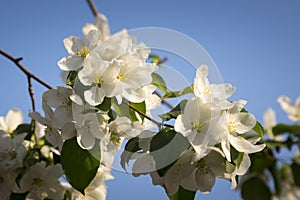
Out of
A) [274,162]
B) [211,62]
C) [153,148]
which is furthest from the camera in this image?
[274,162]

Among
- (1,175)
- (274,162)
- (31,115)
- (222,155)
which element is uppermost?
(31,115)

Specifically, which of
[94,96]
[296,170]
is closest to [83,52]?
[94,96]

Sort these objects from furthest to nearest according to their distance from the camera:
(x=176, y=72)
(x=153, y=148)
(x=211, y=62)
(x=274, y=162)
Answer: (x=274, y=162)
(x=176, y=72)
(x=211, y=62)
(x=153, y=148)

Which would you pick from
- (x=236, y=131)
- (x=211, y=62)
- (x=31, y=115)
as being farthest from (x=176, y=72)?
(x=31, y=115)

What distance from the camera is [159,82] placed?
0.99 metres

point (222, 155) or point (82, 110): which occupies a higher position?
point (82, 110)

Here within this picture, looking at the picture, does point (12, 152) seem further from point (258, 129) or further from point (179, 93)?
point (258, 129)

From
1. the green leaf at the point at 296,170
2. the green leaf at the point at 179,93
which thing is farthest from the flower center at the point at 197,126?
the green leaf at the point at 296,170

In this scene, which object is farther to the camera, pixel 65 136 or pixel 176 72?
pixel 176 72

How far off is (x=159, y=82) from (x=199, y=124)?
0.74ft

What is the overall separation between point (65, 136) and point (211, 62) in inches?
13.7

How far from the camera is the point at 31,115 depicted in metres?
0.95

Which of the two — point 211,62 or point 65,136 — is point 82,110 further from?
point 211,62

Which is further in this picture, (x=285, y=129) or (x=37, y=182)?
(x=285, y=129)
